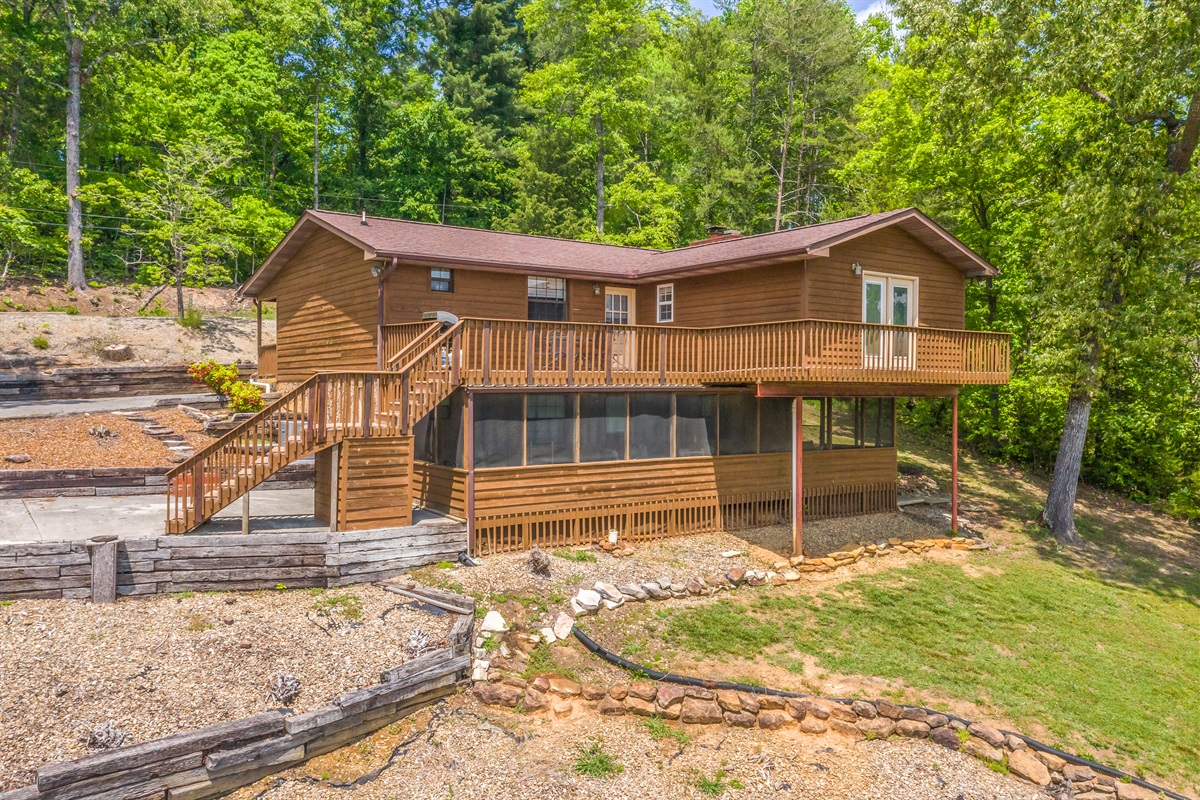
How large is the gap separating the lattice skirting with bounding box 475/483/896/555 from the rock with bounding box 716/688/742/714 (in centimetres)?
465

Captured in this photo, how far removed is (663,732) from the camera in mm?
7746

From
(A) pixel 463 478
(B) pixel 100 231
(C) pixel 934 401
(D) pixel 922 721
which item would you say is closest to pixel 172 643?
(A) pixel 463 478

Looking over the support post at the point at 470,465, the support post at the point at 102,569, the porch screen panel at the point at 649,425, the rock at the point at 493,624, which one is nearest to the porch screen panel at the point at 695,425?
the porch screen panel at the point at 649,425

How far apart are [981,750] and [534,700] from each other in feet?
15.6

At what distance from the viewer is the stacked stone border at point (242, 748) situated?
19.0 feet

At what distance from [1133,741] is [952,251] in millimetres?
10872

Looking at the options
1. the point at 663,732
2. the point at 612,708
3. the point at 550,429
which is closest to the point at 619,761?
the point at 663,732

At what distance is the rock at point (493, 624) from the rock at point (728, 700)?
2.77 metres

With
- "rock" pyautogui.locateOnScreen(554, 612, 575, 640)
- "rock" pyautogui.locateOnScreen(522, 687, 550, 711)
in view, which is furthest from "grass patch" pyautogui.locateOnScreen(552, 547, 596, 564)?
"rock" pyautogui.locateOnScreen(522, 687, 550, 711)

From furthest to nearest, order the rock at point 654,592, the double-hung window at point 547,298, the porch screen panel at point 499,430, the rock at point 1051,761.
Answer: the double-hung window at point 547,298
the porch screen panel at point 499,430
the rock at point 654,592
the rock at point 1051,761

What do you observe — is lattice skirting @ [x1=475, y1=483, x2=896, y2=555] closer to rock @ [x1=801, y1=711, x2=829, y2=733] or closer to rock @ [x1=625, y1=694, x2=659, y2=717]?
rock @ [x1=625, y1=694, x2=659, y2=717]

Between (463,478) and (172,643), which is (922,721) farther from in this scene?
(172,643)

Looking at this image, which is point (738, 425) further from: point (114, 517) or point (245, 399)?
point (245, 399)

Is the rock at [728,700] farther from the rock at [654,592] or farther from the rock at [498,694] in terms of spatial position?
the rock at [654,592]
